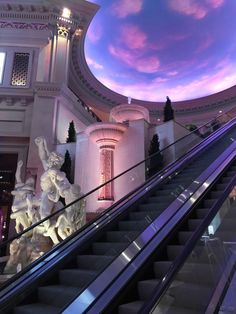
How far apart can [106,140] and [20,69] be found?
6593mm

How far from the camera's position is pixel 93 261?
3744 mm

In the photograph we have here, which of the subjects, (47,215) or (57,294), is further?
(47,215)

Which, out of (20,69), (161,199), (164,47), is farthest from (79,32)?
(161,199)

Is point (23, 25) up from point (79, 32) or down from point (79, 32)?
down

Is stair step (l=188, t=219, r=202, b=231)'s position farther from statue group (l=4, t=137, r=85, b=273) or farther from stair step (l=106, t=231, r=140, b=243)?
statue group (l=4, t=137, r=85, b=273)

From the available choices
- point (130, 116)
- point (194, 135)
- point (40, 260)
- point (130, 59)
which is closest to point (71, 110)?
point (130, 116)

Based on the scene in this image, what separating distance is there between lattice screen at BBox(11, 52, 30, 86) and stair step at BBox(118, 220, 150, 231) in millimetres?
12236

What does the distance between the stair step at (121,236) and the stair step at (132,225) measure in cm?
16

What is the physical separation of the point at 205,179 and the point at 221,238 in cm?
225

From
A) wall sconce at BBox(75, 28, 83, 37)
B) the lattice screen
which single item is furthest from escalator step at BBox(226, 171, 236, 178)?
wall sconce at BBox(75, 28, 83, 37)

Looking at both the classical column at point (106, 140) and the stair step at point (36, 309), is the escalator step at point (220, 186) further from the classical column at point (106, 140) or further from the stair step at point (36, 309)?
the classical column at point (106, 140)

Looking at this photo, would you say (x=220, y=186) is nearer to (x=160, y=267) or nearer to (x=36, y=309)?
(x=160, y=267)

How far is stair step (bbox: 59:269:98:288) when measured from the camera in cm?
333

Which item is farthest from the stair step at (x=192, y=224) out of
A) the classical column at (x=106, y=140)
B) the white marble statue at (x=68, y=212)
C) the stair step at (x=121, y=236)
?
the classical column at (x=106, y=140)
